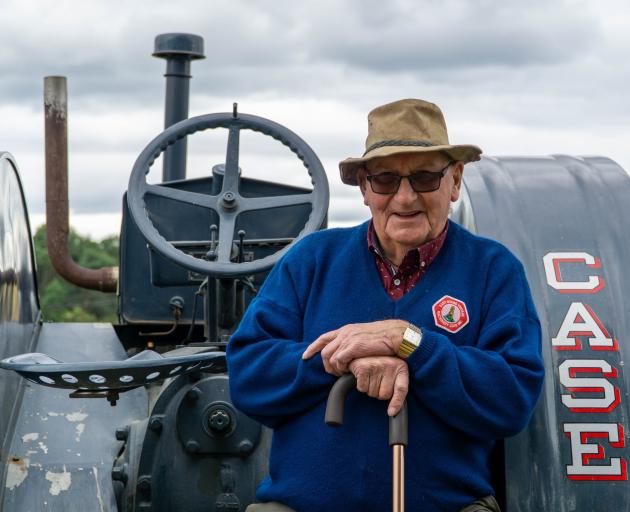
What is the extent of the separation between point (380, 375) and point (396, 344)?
3.0 inches

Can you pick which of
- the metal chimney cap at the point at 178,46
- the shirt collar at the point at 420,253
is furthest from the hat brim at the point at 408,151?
the metal chimney cap at the point at 178,46

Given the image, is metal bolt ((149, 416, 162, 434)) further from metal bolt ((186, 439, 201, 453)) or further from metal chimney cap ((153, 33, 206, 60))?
metal chimney cap ((153, 33, 206, 60))

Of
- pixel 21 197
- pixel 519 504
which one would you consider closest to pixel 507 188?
pixel 519 504

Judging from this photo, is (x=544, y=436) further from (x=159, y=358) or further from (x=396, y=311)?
(x=159, y=358)

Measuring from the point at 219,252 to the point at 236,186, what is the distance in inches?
11.8

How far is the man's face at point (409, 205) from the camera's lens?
10.1 ft

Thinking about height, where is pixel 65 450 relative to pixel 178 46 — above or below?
below

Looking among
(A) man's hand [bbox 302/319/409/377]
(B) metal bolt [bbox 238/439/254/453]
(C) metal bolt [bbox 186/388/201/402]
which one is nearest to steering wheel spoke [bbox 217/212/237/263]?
(C) metal bolt [bbox 186/388/201/402]

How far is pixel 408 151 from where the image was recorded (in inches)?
119

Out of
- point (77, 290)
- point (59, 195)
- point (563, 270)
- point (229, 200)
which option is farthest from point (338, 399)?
point (77, 290)

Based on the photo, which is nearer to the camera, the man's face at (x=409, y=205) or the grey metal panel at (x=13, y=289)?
the man's face at (x=409, y=205)

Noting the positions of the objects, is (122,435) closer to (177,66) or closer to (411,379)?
(411,379)

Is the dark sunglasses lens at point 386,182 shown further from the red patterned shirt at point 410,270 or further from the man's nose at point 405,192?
the red patterned shirt at point 410,270

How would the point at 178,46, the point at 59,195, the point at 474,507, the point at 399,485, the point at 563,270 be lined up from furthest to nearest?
the point at 178,46
the point at 59,195
the point at 563,270
the point at 474,507
the point at 399,485
